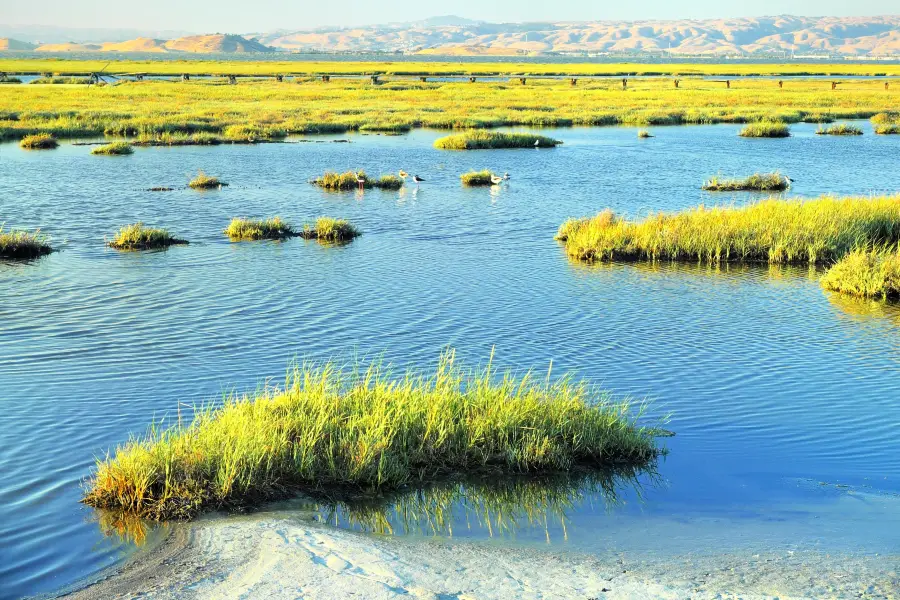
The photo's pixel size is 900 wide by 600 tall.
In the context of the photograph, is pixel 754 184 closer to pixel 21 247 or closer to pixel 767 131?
pixel 767 131

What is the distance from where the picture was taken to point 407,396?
10.5m

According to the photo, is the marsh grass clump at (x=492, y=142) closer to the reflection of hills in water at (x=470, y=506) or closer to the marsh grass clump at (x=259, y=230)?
the marsh grass clump at (x=259, y=230)

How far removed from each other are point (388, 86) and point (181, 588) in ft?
305

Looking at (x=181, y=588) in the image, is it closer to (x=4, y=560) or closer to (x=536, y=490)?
(x=4, y=560)

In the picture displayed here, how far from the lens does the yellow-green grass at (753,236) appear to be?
22.6 metres

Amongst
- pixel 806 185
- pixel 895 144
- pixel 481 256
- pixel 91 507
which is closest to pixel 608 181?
pixel 806 185

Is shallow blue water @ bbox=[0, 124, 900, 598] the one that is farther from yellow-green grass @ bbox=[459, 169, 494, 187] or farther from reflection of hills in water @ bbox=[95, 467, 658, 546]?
yellow-green grass @ bbox=[459, 169, 494, 187]

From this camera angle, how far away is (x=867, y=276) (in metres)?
19.0

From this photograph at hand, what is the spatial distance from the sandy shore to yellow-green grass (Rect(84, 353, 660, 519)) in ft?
1.97

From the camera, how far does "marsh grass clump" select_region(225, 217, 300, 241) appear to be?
25281 millimetres

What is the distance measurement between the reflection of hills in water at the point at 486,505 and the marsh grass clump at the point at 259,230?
16621 mm

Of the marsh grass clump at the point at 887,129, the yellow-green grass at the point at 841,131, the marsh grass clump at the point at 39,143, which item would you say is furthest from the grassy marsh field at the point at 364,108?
the yellow-green grass at the point at 841,131

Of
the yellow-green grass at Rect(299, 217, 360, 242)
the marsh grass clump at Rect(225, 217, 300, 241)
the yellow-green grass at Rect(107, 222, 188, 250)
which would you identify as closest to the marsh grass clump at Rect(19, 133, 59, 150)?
the marsh grass clump at Rect(225, 217, 300, 241)

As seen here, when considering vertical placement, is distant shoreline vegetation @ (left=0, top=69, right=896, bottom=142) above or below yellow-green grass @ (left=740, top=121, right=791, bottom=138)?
above
